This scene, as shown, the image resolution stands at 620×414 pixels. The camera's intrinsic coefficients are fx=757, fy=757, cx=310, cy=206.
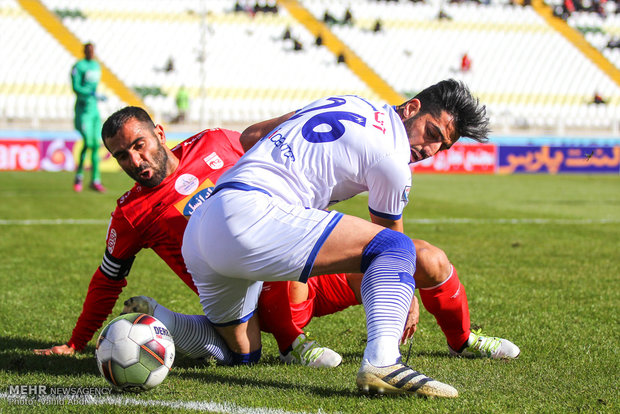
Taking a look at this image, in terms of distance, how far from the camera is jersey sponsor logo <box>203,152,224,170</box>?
13.5ft

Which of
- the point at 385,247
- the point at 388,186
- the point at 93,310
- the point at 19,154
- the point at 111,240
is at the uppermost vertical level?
the point at 388,186

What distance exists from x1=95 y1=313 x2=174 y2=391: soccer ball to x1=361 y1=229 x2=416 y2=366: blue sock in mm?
949

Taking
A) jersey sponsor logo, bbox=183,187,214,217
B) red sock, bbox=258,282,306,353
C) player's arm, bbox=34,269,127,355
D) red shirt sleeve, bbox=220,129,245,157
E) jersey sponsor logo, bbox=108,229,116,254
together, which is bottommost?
player's arm, bbox=34,269,127,355

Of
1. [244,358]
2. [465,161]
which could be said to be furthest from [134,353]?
[465,161]

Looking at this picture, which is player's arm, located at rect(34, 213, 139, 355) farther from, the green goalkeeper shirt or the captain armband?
the green goalkeeper shirt

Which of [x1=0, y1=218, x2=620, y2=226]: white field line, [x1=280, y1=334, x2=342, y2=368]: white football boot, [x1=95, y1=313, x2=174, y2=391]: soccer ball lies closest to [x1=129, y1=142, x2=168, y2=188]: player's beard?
[x1=95, y1=313, x2=174, y2=391]: soccer ball

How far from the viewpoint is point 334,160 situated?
3.10 metres

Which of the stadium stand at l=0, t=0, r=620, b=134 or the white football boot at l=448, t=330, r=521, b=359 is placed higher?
the white football boot at l=448, t=330, r=521, b=359

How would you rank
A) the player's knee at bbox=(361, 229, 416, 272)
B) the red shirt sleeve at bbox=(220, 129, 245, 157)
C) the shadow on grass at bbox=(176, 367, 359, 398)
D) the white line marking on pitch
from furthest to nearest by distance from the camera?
the white line marking on pitch
the red shirt sleeve at bbox=(220, 129, 245, 157)
the shadow on grass at bbox=(176, 367, 359, 398)
the player's knee at bbox=(361, 229, 416, 272)

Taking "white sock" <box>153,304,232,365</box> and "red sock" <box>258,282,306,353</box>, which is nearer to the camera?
"white sock" <box>153,304,232,365</box>

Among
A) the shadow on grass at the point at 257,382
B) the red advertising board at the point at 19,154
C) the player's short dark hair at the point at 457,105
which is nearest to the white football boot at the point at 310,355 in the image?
the shadow on grass at the point at 257,382

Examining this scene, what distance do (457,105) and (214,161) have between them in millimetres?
1420

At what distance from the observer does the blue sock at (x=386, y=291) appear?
291 centimetres

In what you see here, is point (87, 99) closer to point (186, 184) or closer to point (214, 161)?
point (214, 161)
